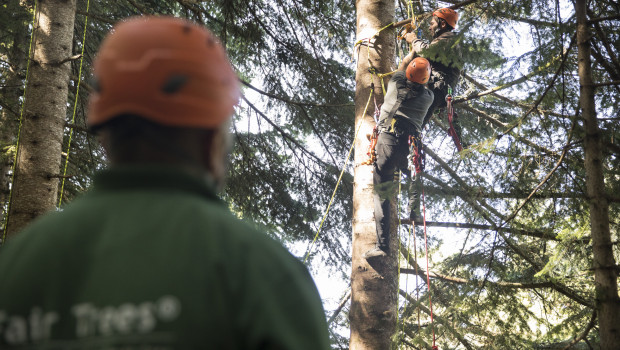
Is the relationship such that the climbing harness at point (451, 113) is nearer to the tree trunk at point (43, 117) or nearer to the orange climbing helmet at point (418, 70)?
the orange climbing helmet at point (418, 70)

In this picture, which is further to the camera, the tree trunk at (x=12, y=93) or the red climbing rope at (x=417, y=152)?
the tree trunk at (x=12, y=93)

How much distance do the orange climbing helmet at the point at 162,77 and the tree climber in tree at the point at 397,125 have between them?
4187 millimetres

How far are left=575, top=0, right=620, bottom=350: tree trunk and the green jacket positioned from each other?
9.76 feet

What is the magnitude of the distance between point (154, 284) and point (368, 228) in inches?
182

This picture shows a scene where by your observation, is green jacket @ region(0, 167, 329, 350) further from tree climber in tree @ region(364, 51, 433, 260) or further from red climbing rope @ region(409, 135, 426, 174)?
red climbing rope @ region(409, 135, 426, 174)

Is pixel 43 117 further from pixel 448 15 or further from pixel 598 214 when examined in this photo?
pixel 598 214

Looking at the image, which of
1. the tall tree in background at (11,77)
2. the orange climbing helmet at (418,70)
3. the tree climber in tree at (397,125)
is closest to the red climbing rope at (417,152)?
the tree climber in tree at (397,125)

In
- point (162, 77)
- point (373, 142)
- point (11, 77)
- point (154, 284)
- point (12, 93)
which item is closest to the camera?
point (154, 284)

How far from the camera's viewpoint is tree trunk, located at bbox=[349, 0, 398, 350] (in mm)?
5160

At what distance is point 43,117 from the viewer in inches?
195

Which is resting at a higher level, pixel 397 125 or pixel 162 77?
pixel 397 125

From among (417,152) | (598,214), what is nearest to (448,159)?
(417,152)

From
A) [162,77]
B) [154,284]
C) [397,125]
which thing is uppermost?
[397,125]

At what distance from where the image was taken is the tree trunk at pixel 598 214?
3.40 meters
